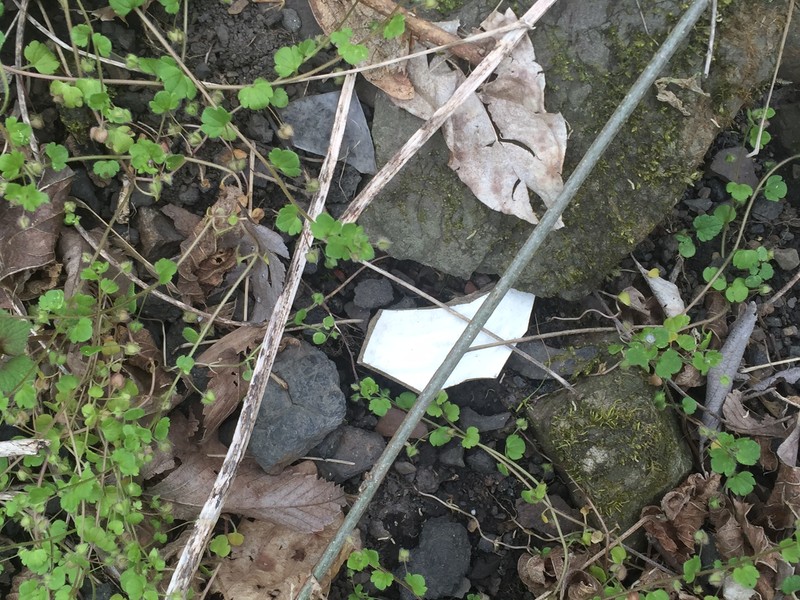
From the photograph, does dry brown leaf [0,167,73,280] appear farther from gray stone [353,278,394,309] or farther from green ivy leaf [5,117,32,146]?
gray stone [353,278,394,309]

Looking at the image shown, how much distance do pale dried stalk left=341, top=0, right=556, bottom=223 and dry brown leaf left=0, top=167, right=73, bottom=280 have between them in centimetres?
121

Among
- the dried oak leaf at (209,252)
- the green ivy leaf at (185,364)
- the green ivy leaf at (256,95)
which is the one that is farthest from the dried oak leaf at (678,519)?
the green ivy leaf at (256,95)

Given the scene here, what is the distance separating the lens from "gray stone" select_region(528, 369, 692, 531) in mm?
3004

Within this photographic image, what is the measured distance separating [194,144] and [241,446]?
1.27 meters

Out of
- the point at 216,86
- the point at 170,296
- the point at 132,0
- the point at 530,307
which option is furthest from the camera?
the point at 530,307

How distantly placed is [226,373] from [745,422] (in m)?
2.43

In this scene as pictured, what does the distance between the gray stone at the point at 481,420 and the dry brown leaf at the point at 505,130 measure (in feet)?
3.10

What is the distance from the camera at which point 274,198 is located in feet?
9.86

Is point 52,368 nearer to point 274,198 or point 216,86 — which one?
point 274,198

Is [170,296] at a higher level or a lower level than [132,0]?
lower

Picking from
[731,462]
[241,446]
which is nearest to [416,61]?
[241,446]

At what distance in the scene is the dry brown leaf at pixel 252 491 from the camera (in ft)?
9.62

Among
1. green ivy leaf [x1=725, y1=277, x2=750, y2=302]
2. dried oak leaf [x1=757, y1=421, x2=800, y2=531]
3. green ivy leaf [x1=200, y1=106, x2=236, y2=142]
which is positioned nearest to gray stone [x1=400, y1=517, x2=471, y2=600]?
dried oak leaf [x1=757, y1=421, x2=800, y2=531]

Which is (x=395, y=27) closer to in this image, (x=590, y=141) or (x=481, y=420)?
(x=590, y=141)
